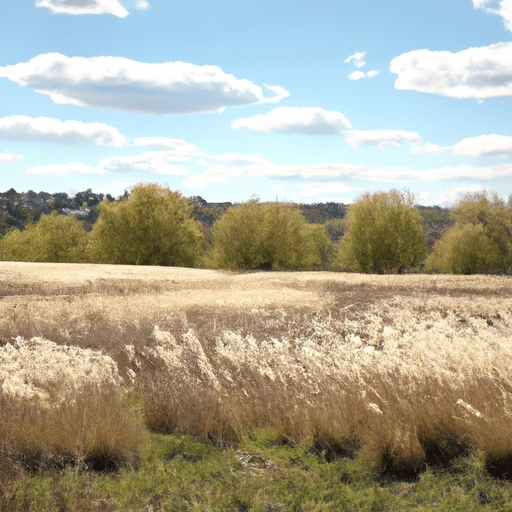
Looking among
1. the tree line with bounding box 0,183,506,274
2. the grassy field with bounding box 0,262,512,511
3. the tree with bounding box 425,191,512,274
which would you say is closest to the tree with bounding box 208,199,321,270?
the tree line with bounding box 0,183,506,274

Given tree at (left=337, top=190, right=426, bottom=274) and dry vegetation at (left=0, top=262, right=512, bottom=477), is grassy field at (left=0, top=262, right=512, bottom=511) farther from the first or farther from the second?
tree at (left=337, top=190, right=426, bottom=274)

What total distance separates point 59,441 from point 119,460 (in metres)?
0.61

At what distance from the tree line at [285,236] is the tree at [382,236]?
0.34 ft

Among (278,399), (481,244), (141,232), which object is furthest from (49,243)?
(278,399)

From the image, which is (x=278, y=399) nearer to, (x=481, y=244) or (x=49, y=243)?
(x=481, y=244)

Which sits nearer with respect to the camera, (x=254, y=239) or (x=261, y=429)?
(x=261, y=429)

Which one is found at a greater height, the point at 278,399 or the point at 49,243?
the point at 49,243

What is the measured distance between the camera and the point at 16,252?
64438mm

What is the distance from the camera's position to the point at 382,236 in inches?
1977

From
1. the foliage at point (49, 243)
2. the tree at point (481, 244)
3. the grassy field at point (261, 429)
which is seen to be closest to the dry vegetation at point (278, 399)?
the grassy field at point (261, 429)

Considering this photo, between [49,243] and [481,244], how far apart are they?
53.0 metres

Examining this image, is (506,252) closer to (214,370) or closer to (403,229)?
(403,229)

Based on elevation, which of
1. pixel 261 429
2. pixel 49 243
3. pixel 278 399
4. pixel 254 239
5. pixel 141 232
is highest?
pixel 141 232

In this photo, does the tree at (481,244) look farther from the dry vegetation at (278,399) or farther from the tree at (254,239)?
the dry vegetation at (278,399)
